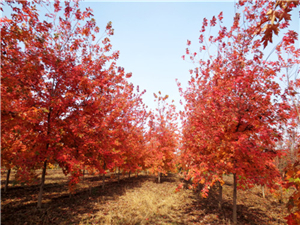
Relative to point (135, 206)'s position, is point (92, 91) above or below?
above

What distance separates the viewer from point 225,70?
275 inches

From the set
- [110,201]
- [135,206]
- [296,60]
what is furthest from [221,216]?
[296,60]

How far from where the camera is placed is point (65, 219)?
6547mm

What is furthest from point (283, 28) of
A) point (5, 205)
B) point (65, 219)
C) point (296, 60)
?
point (5, 205)

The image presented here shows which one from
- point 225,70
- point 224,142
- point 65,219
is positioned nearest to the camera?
point 224,142

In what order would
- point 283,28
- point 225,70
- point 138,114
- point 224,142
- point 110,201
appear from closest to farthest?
1. point 283,28
2. point 224,142
3. point 225,70
4. point 110,201
5. point 138,114

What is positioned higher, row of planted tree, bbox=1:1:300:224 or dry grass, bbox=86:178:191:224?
row of planted tree, bbox=1:1:300:224

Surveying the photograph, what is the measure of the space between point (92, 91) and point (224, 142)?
590cm

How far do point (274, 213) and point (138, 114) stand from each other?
1196 cm

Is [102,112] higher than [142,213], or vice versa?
[102,112]

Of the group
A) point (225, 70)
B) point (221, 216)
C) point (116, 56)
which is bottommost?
point (221, 216)

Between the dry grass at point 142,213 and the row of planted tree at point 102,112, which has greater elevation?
the row of planted tree at point 102,112

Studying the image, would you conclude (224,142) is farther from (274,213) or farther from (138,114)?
(138,114)

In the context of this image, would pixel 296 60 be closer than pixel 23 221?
No
